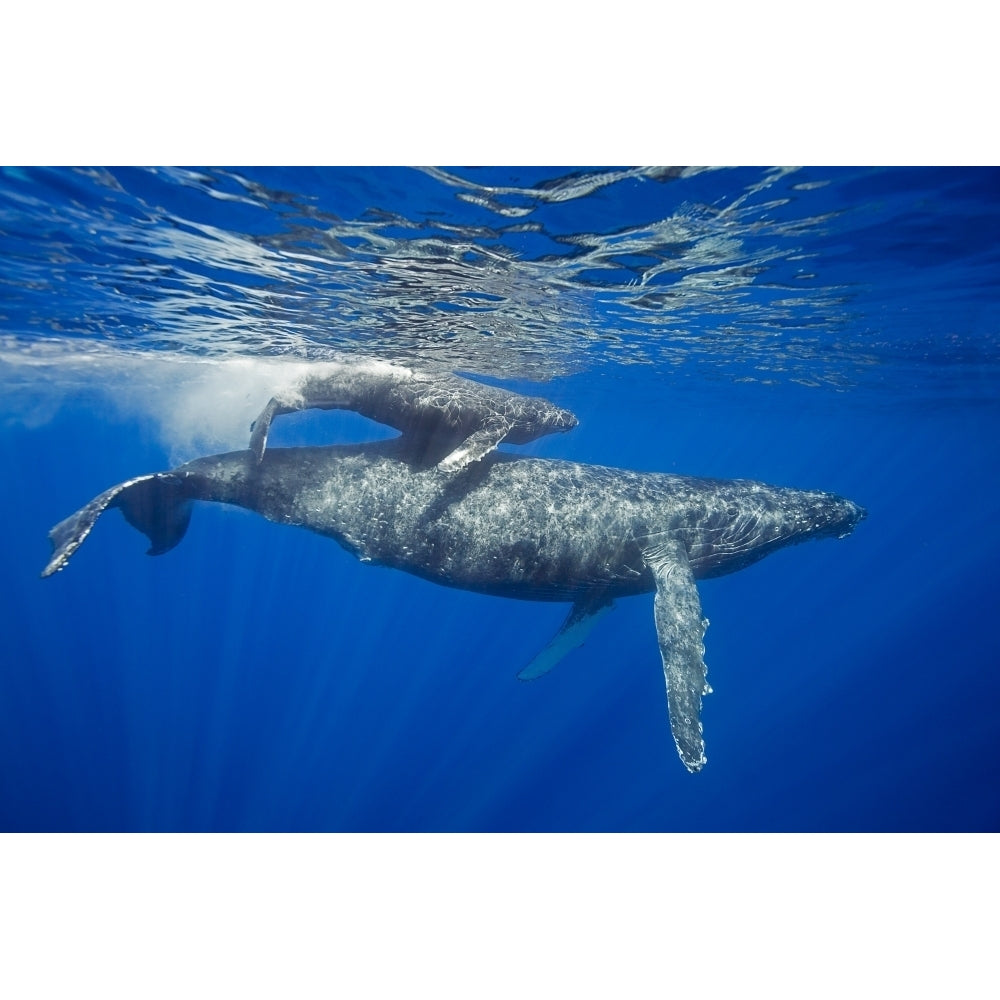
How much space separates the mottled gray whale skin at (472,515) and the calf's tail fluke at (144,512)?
0.02 metres

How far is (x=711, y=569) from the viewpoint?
11.2 metres

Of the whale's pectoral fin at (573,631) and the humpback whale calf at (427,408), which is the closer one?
the humpback whale calf at (427,408)

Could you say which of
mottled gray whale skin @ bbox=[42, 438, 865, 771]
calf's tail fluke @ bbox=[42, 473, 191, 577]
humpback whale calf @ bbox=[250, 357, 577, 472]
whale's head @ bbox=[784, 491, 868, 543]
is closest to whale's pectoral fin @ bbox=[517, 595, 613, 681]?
mottled gray whale skin @ bbox=[42, 438, 865, 771]

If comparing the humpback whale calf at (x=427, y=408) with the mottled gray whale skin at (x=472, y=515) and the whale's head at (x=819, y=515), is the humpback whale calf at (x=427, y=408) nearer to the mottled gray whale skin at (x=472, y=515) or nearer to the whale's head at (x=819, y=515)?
the mottled gray whale skin at (x=472, y=515)

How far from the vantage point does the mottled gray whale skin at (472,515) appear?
9641 millimetres

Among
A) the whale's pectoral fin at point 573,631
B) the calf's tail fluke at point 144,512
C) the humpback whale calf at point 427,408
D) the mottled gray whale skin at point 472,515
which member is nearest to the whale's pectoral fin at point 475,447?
the humpback whale calf at point 427,408

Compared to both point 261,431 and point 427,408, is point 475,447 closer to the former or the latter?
point 427,408

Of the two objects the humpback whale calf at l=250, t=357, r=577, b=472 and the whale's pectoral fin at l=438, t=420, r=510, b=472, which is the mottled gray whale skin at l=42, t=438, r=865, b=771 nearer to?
the humpback whale calf at l=250, t=357, r=577, b=472

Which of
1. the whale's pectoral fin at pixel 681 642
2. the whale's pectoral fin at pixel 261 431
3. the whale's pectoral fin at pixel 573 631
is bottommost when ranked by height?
the whale's pectoral fin at pixel 573 631

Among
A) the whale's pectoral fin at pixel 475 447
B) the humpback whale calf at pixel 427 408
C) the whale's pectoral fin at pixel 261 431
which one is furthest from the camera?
the humpback whale calf at pixel 427 408

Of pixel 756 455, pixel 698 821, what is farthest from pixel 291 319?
pixel 756 455

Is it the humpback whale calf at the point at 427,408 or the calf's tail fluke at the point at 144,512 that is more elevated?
the humpback whale calf at the point at 427,408

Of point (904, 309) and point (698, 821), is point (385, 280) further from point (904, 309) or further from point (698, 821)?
point (698, 821)

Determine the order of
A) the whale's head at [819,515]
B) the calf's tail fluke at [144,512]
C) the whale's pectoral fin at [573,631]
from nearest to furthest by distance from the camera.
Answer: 1. the calf's tail fluke at [144,512]
2. the whale's head at [819,515]
3. the whale's pectoral fin at [573,631]
